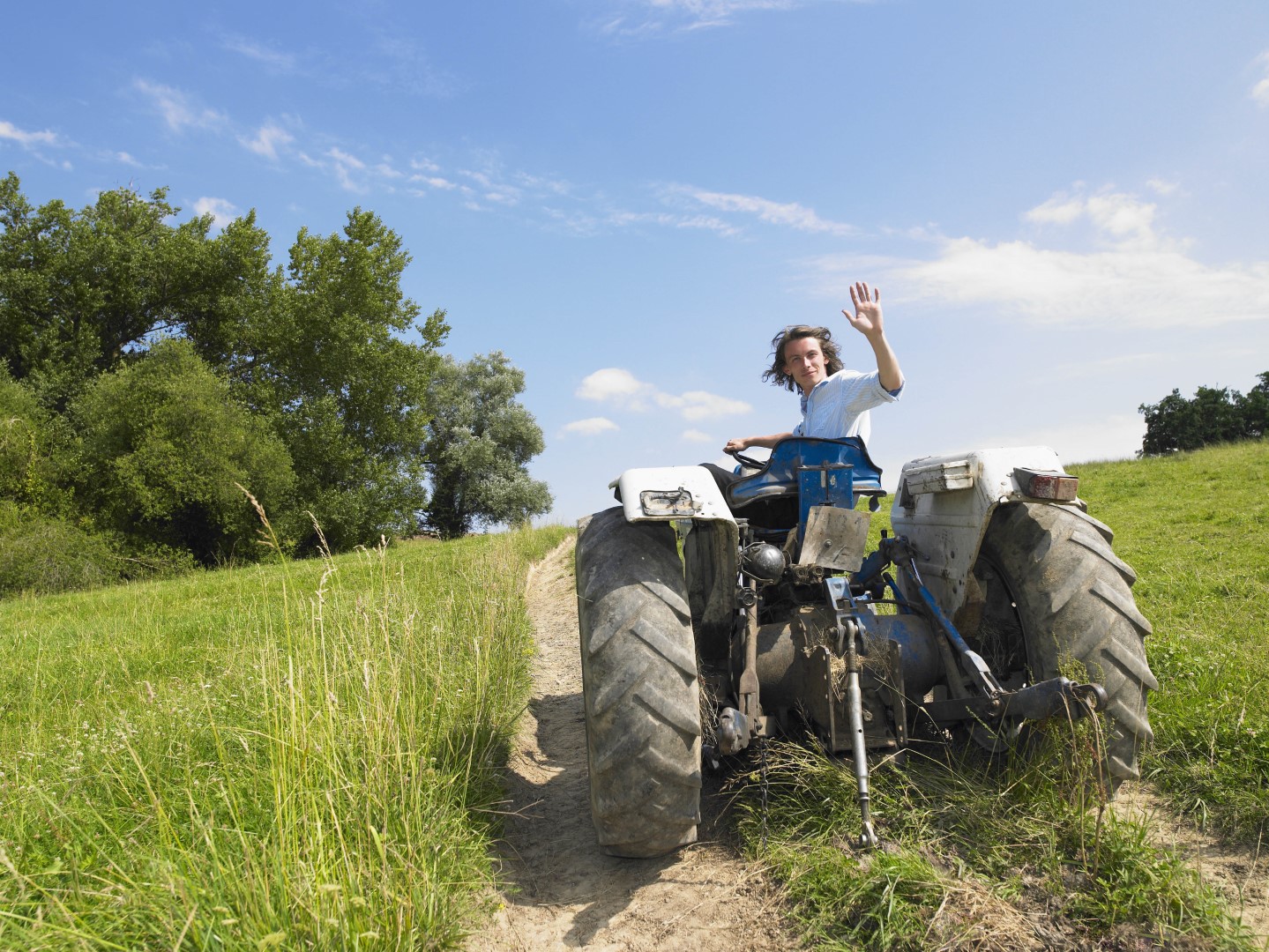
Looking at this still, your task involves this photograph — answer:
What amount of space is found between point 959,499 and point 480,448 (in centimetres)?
4105

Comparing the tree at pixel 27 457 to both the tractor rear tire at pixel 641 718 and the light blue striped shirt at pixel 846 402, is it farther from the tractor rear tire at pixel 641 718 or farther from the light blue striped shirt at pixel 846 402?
the tractor rear tire at pixel 641 718

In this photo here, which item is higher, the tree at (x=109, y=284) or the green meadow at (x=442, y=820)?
the tree at (x=109, y=284)

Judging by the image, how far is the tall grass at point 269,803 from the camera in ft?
7.34

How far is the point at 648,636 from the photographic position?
9.47 ft

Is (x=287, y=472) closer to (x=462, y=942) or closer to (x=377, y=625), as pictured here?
(x=377, y=625)

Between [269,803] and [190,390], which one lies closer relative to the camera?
[269,803]

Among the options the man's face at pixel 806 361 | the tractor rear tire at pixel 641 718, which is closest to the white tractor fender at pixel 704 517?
the tractor rear tire at pixel 641 718

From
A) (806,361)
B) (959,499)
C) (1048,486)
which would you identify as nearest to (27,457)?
(806,361)

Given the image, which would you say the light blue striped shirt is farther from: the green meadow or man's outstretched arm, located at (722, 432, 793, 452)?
the green meadow

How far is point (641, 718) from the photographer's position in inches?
109

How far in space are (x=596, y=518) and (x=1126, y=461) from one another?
22248 millimetres

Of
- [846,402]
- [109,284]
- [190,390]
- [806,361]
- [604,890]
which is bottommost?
[604,890]

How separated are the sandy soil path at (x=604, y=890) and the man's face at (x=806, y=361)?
2.32 m

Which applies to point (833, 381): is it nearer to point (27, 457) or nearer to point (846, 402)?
point (846, 402)
